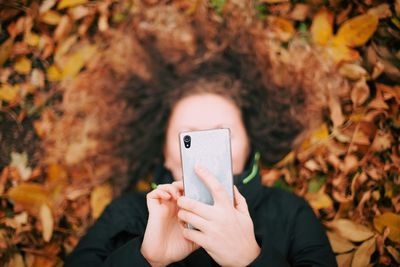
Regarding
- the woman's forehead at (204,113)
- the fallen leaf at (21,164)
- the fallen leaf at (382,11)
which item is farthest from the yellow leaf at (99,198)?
the fallen leaf at (382,11)

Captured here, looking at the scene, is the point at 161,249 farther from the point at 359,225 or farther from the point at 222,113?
the point at 359,225

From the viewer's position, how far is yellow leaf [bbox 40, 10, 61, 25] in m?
1.51

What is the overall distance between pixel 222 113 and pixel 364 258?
26.7 inches

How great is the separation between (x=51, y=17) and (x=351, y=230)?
1.42 m

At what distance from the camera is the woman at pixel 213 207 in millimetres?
888

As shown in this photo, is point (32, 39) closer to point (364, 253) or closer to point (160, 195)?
point (160, 195)

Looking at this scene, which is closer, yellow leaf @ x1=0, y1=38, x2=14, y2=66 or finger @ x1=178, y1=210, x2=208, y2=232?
finger @ x1=178, y1=210, x2=208, y2=232

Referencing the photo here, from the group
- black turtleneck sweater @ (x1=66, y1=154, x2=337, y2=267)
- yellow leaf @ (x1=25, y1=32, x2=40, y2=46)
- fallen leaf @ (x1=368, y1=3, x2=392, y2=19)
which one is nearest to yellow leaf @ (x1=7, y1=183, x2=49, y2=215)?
black turtleneck sweater @ (x1=66, y1=154, x2=337, y2=267)

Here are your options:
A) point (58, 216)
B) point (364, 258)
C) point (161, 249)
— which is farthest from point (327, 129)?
point (58, 216)

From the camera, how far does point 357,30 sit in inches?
53.6

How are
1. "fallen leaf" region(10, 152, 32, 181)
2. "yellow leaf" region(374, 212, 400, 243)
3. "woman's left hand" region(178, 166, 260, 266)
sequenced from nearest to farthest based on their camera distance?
"woman's left hand" region(178, 166, 260, 266)
"yellow leaf" region(374, 212, 400, 243)
"fallen leaf" region(10, 152, 32, 181)

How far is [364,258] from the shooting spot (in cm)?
124

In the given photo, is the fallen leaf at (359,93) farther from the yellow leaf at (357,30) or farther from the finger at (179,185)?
the finger at (179,185)

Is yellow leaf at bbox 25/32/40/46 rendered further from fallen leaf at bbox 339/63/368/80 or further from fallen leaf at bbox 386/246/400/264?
fallen leaf at bbox 386/246/400/264
